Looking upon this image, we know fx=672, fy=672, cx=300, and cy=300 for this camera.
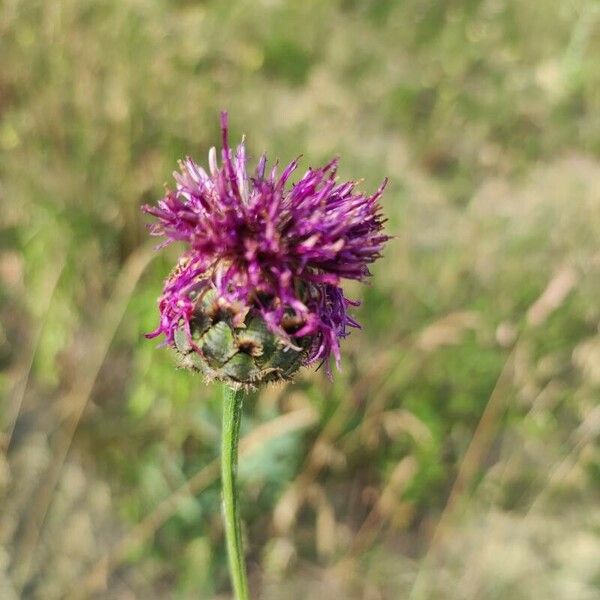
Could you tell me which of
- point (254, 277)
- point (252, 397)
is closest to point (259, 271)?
point (254, 277)

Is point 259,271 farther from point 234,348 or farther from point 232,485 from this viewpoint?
point 232,485

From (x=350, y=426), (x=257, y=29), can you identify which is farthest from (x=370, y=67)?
(x=350, y=426)

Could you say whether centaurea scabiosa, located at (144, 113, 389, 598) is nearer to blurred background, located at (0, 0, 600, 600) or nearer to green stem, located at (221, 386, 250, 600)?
green stem, located at (221, 386, 250, 600)

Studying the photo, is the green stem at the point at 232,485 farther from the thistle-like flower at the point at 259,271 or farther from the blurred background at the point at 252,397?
the blurred background at the point at 252,397

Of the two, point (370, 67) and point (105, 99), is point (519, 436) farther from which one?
point (370, 67)

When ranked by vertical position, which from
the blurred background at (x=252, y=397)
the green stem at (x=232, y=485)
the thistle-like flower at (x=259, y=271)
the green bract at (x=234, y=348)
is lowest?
the green stem at (x=232, y=485)

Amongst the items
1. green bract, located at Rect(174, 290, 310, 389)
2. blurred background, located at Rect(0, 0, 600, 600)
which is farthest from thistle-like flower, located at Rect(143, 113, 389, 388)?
blurred background, located at Rect(0, 0, 600, 600)

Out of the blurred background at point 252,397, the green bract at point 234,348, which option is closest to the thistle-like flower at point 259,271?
the green bract at point 234,348
